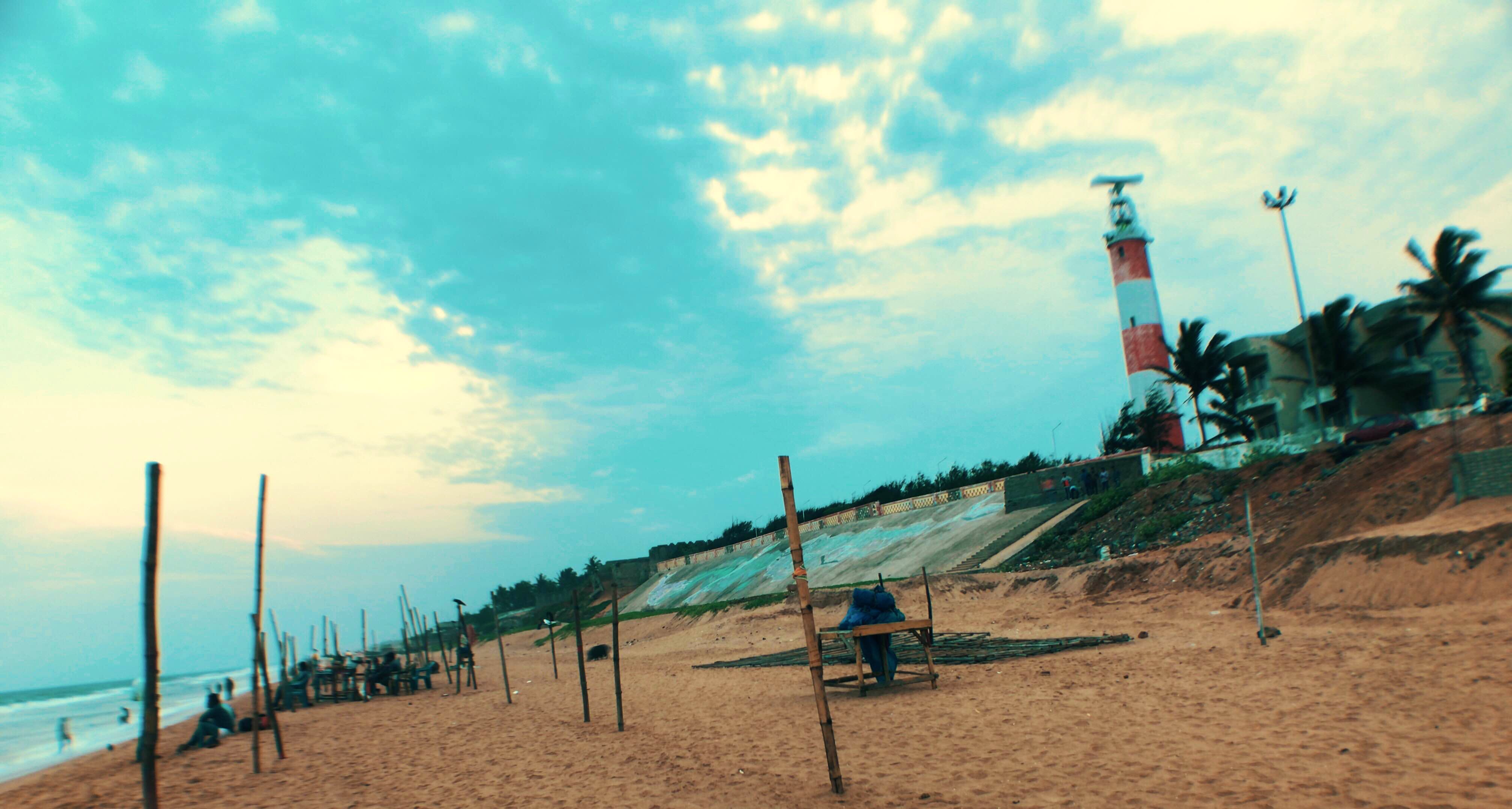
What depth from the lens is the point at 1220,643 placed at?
40.7 ft

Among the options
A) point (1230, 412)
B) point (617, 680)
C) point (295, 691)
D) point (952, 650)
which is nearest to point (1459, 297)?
point (1230, 412)

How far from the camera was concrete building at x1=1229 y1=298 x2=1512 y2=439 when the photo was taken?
112 ft

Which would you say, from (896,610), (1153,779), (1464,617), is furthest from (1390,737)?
(1464,617)

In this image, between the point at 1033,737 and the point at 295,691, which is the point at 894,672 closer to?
the point at 1033,737

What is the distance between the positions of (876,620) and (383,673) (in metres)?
17.1

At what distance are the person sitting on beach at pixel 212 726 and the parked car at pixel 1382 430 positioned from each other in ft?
110

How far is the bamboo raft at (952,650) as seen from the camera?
554 inches

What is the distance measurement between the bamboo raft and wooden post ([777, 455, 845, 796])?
18.2 ft

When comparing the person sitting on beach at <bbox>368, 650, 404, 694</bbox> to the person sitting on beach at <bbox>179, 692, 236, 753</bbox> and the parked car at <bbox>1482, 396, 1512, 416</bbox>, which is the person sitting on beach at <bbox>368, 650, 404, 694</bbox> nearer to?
the person sitting on beach at <bbox>179, 692, 236, 753</bbox>

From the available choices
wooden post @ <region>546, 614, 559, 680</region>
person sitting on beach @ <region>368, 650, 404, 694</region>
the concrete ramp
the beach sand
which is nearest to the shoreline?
the beach sand

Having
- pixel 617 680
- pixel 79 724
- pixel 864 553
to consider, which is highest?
pixel 864 553

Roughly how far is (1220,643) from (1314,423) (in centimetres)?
3251

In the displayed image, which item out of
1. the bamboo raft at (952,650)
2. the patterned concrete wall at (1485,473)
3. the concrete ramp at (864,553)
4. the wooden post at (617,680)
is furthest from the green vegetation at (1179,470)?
the wooden post at (617,680)

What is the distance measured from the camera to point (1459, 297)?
1273 inches
